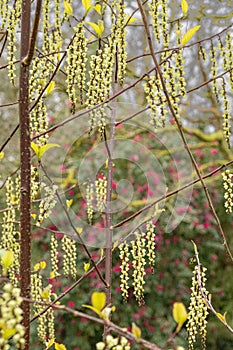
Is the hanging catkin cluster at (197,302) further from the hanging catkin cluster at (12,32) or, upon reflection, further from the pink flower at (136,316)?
the pink flower at (136,316)

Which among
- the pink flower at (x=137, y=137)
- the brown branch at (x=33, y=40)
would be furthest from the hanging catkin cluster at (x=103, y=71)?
the pink flower at (x=137, y=137)

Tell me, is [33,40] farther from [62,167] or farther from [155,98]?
[62,167]

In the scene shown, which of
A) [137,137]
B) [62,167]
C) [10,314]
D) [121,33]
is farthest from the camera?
[137,137]

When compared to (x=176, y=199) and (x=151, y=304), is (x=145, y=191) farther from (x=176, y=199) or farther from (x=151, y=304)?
(x=151, y=304)

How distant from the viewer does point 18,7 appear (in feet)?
4.67

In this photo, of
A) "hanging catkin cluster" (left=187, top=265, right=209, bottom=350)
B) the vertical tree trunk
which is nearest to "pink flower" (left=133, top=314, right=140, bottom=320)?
"hanging catkin cluster" (left=187, top=265, right=209, bottom=350)

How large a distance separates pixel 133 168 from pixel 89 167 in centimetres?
36

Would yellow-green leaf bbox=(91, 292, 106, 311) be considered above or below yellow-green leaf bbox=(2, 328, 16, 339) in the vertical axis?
above

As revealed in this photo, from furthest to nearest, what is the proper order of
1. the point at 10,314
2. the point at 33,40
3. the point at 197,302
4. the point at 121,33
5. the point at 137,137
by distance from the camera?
1. the point at 137,137
2. the point at 121,33
3. the point at 197,302
4. the point at 33,40
5. the point at 10,314

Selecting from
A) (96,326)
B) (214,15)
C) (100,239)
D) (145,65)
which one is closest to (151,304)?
(96,326)

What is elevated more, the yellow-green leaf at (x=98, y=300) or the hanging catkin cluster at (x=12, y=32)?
the hanging catkin cluster at (x=12, y=32)

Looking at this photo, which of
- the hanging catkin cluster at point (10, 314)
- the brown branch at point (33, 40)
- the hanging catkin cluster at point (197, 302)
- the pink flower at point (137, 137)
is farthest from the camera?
the pink flower at point (137, 137)

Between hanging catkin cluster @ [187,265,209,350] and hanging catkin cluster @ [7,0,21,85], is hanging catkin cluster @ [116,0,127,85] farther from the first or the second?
hanging catkin cluster @ [187,265,209,350]

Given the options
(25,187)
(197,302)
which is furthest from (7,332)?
(197,302)
